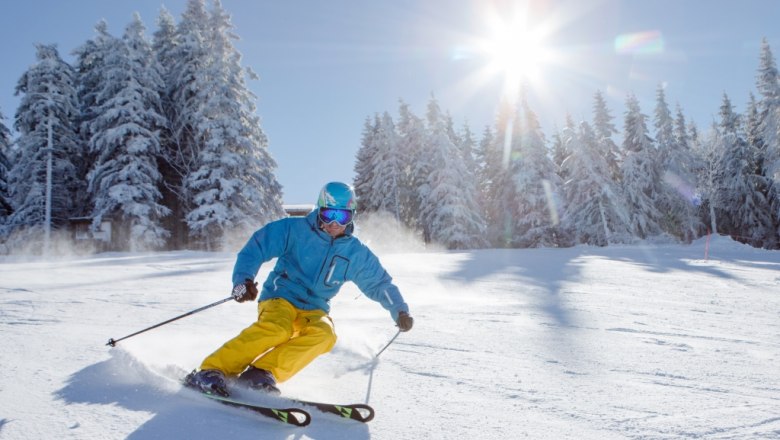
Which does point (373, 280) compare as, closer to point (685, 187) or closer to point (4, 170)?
point (4, 170)

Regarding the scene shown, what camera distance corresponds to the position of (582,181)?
31562 millimetres

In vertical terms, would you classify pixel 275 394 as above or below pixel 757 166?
below

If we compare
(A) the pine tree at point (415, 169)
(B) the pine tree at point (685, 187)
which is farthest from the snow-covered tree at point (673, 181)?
(A) the pine tree at point (415, 169)

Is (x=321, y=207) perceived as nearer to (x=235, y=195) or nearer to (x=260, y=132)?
(x=235, y=195)

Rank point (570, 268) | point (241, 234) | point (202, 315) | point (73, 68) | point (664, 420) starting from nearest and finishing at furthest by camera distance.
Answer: point (664, 420)
point (202, 315)
point (570, 268)
point (241, 234)
point (73, 68)

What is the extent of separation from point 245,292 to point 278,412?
868mm

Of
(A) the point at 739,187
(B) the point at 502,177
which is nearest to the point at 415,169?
(B) the point at 502,177

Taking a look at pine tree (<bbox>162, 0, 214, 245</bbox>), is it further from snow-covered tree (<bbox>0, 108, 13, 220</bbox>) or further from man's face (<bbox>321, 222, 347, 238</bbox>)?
man's face (<bbox>321, 222, 347, 238</bbox>)

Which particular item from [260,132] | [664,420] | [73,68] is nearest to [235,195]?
[260,132]

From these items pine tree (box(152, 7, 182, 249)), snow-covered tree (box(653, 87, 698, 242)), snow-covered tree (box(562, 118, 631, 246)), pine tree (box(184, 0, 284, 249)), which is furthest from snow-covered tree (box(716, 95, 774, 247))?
pine tree (box(152, 7, 182, 249))

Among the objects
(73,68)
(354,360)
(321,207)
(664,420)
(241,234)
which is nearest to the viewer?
(664,420)

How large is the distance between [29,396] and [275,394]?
121 centimetres

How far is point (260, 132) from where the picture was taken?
84.3ft

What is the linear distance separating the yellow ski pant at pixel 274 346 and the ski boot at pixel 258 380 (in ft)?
0.13
